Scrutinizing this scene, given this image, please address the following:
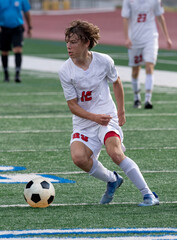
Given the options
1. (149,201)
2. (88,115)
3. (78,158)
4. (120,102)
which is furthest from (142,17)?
(149,201)

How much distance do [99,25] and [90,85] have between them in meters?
45.6

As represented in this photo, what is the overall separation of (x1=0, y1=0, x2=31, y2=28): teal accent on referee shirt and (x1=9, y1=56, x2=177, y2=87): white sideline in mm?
2867

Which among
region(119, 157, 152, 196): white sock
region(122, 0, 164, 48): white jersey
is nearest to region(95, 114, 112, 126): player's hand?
region(119, 157, 152, 196): white sock

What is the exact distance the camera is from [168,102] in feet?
47.5

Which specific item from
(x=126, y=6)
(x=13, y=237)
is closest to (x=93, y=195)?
(x=13, y=237)

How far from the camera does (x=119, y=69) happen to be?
21.2 metres

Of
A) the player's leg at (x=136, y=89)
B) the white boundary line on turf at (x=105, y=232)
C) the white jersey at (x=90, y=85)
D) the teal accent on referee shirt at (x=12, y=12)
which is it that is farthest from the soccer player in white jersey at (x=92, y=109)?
the teal accent on referee shirt at (x=12, y=12)

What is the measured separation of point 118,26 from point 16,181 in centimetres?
4363

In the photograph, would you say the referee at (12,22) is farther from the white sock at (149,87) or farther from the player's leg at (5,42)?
the white sock at (149,87)

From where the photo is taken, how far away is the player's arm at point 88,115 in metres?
6.61

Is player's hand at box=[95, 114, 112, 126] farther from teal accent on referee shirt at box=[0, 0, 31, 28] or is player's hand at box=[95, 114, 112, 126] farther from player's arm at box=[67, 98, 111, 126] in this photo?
teal accent on referee shirt at box=[0, 0, 31, 28]

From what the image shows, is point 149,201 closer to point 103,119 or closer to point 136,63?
point 103,119

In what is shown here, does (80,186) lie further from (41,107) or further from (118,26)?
(118,26)

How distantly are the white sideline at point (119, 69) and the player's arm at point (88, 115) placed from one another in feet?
34.9
